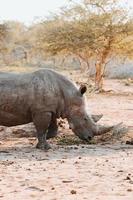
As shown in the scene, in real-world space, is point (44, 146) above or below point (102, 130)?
below

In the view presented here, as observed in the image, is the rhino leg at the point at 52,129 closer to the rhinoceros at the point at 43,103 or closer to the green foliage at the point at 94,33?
the rhinoceros at the point at 43,103

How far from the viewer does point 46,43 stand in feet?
118

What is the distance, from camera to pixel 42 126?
1096cm

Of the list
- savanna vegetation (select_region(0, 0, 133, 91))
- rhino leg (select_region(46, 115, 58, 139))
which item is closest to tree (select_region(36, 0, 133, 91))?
savanna vegetation (select_region(0, 0, 133, 91))

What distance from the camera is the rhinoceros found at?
10.8m

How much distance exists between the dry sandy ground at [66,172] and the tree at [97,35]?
2233 centimetres

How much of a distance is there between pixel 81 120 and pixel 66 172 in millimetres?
3095

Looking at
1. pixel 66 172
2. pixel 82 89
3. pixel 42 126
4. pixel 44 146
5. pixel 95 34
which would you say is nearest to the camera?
pixel 66 172

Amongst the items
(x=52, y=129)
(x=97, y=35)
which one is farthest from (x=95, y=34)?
(x=52, y=129)

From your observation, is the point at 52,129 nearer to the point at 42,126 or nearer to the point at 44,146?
the point at 42,126

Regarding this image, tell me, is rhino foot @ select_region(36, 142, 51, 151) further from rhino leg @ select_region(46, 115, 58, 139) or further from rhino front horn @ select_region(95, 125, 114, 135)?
rhino front horn @ select_region(95, 125, 114, 135)

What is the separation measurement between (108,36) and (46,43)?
4.45m

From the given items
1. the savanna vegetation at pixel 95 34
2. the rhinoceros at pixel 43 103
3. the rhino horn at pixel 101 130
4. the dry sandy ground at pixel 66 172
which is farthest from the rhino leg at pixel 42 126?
the savanna vegetation at pixel 95 34

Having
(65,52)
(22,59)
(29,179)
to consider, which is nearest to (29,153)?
(29,179)
